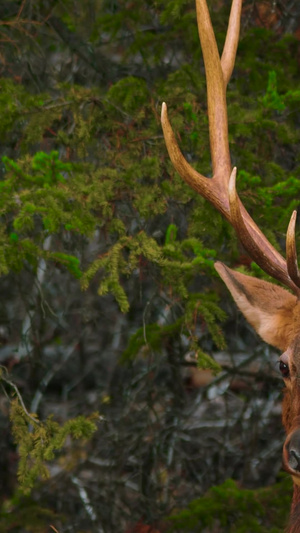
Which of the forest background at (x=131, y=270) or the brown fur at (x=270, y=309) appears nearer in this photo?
the brown fur at (x=270, y=309)

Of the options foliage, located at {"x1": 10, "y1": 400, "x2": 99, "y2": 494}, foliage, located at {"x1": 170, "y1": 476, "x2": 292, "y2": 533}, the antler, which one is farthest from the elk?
foliage, located at {"x1": 170, "y1": 476, "x2": 292, "y2": 533}

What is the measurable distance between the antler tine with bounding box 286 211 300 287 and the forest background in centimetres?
86

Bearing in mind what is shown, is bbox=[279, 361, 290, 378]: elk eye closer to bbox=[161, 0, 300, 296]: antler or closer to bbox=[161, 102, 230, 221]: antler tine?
bbox=[161, 0, 300, 296]: antler


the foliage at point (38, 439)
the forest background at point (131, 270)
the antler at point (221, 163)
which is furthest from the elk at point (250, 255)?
the foliage at point (38, 439)

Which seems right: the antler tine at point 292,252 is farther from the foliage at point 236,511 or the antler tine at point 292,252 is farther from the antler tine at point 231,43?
the foliage at point 236,511

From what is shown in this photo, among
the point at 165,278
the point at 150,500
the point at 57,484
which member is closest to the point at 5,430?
the point at 57,484

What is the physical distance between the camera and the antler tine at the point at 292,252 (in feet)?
13.9

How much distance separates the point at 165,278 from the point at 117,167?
87 cm

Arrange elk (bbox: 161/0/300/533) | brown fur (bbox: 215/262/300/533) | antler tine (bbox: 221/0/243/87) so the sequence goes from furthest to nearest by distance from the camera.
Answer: antler tine (bbox: 221/0/243/87) < brown fur (bbox: 215/262/300/533) < elk (bbox: 161/0/300/533)

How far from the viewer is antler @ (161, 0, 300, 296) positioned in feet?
15.0

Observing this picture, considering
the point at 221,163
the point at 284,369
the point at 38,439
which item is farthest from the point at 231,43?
the point at 38,439

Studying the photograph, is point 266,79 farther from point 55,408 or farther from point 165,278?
point 55,408

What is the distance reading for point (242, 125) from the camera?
5.82 meters

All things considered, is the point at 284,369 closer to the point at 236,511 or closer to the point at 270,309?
the point at 270,309
